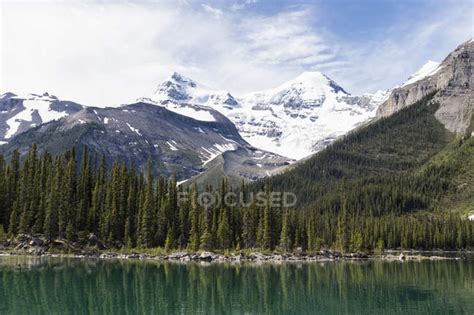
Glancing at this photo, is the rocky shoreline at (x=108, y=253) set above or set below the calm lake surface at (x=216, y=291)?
above

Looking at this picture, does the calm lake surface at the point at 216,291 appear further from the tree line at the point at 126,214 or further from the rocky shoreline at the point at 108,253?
the tree line at the point at 126,214

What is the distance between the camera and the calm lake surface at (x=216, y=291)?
5703 cm

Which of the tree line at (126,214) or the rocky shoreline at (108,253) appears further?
the tree line at (126,214)

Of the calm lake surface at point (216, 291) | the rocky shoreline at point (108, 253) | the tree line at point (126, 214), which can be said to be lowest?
the calm lake surface at point (216, 291)

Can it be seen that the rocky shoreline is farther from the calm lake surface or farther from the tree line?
the calm lake surface

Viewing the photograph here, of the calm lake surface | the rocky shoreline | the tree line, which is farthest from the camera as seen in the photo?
the tree line

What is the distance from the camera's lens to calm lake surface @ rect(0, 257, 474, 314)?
5703cm

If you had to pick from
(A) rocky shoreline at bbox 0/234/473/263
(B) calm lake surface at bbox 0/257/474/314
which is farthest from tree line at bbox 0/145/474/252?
(B) calm lake surface at bbox 0/257/474/314

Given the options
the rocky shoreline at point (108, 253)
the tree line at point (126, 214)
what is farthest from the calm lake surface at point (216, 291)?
the tree line at point (126, 214)

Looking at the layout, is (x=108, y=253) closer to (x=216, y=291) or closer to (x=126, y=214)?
(x=126, y=214)

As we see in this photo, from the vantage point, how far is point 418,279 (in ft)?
298

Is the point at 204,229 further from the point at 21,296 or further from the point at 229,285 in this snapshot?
the point at 21,296

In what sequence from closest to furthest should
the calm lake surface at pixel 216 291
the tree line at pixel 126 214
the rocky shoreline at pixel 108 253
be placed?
the calm lake surface at pixel 216 291 < the rocky shoreline at pixel 108 253 < the tree line at pixel 126 214

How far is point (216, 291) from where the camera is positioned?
7075 centimetres
